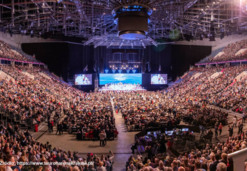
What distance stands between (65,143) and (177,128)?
856 cm

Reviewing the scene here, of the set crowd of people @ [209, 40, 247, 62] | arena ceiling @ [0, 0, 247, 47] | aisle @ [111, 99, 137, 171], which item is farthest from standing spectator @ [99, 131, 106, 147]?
crowd of people @ [209, 40, 247, 62]

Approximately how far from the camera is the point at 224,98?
1043 inches

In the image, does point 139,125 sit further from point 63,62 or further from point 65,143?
point 63,62

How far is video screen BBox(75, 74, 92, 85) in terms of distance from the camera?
45.9 metres

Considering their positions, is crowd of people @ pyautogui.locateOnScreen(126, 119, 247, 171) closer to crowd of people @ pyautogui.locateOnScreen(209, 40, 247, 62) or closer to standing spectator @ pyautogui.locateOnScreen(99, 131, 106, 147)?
standing spectator @ pyautogui.locateOnScreen(99, 131, 106, 147)

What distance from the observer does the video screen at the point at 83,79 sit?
45.9 meters

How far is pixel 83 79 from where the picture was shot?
4641 cm

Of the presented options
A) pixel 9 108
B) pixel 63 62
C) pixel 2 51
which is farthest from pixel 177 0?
pixel 63 62

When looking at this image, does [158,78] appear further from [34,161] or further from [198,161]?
[198,161]

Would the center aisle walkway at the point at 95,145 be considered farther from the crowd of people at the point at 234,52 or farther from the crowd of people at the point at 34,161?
the crowd of people at the point at 234,52

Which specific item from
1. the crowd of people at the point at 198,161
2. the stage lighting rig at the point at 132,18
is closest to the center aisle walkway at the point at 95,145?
the crowd of people at the point at 198,161

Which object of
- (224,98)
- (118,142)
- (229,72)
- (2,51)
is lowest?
(118,142)

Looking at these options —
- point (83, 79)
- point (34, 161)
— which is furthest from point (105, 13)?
point (83, 79)

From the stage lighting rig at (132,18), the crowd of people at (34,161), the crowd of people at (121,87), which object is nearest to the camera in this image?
the crowd of people at (34,161)
